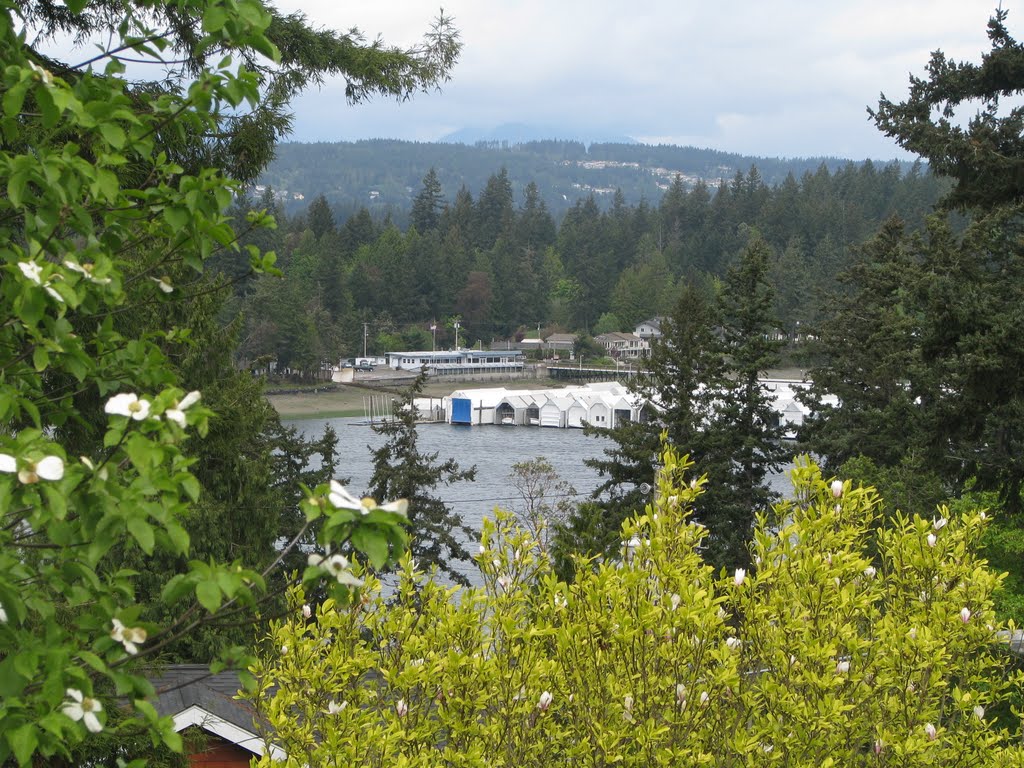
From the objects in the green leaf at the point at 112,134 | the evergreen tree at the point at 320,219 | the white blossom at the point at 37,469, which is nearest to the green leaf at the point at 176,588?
the white blossom at the point at 37,469

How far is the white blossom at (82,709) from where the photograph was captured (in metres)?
2.02

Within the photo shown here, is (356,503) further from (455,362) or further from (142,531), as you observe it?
(455,362)

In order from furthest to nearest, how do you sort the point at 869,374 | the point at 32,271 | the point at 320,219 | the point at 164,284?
the point at 320,219
the point at 869,374
the point at 164,284
the point at 32,271

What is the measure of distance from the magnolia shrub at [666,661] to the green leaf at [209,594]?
180cm

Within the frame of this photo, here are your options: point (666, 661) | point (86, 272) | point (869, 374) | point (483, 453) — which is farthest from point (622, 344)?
point (86, 272)

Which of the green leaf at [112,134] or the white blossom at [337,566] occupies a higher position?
the green leaf at [112,134]

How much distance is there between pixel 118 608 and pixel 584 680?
2020 millimetres

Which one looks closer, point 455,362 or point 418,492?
point 418,492

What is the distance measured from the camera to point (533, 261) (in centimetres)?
10381

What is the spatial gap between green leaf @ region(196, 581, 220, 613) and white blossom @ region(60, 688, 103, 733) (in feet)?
1.03

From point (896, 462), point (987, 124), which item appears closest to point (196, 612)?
point (987, 124)

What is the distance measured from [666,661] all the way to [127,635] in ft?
6.99

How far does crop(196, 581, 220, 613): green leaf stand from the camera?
1926 mm

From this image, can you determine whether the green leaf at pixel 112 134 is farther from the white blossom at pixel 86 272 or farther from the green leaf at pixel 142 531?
the green leaf at pixel 142 531
